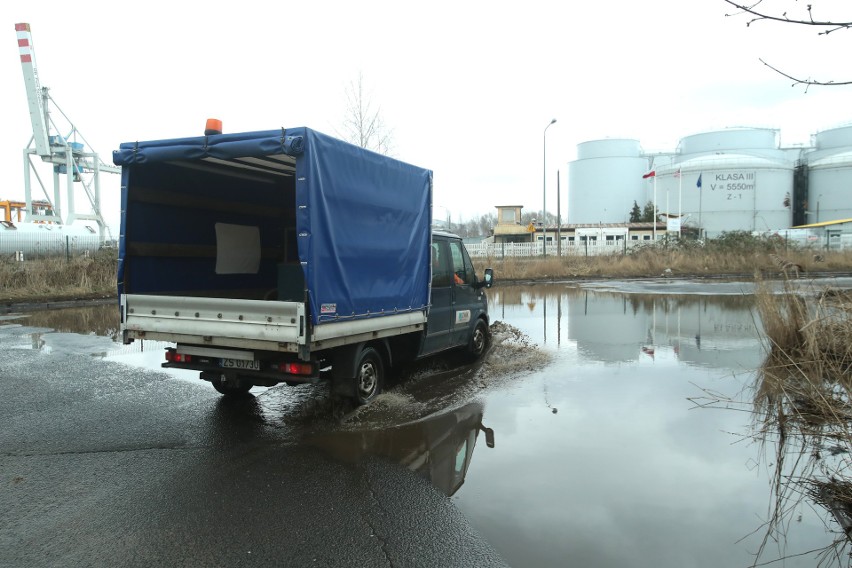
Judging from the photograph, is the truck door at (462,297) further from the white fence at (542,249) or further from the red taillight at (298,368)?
the white fence at (542,249)

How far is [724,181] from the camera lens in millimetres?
60469

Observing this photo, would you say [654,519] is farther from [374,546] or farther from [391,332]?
[391,332]

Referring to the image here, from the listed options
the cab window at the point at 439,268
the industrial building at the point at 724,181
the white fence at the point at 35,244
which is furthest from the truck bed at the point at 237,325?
the industrial building at the point at 724,181

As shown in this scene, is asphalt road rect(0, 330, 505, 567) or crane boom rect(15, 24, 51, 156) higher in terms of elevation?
crane boom rect(15, 24, 51, 156)

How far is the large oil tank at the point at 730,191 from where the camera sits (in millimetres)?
60438

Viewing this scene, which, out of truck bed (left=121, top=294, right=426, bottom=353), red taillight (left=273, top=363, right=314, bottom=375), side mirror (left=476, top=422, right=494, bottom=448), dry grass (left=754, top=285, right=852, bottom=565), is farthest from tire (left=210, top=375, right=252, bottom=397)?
dry grass (left=754, top=285, right=852, bottom=565)

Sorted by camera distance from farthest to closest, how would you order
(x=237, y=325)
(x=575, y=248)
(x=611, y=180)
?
(x=611, y=180), (x=575, y=248), (x=237, y=325)

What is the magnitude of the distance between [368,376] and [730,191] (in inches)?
2548

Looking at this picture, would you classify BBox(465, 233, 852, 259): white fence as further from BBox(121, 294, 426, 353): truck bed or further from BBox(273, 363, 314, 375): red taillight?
BBox(273, 363, 314, 375): red taillight

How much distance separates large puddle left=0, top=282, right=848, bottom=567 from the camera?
142 inches

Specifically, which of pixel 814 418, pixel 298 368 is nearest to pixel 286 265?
pixel 298 368

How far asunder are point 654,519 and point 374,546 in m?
1.94

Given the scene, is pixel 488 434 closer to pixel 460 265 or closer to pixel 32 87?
pixel 460 265

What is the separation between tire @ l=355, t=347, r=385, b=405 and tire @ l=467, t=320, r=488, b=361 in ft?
8.74
